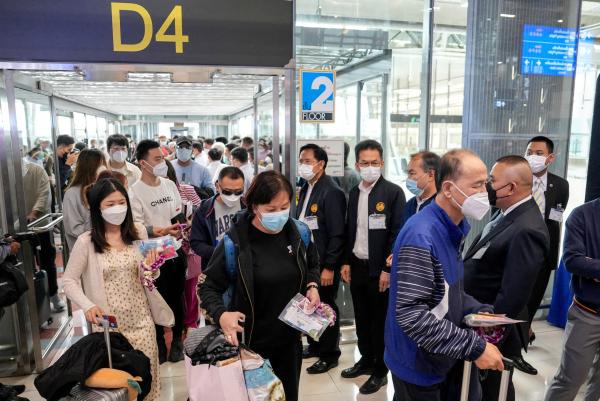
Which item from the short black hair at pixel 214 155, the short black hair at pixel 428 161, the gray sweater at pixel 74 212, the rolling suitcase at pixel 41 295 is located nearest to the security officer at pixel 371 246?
the short black hair at pixel 428 161

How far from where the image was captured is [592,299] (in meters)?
2.31

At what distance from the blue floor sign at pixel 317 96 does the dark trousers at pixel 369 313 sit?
1147 millimetres

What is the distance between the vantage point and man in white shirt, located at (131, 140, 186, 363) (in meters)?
3.27

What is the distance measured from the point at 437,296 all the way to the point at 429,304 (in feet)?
0.13

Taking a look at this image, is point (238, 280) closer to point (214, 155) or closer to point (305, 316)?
point (305, 316)

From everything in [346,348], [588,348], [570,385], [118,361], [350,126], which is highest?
[350,126]

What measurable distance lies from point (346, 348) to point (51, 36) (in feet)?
10.3

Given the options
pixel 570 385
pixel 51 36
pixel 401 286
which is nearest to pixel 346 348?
pixel 570 385

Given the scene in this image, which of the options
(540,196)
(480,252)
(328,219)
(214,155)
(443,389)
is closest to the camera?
(443,389)

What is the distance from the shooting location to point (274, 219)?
1885mm

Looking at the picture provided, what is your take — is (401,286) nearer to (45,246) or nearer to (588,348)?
(588,348)

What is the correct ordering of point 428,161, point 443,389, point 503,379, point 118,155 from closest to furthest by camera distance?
point 503,379
point 443,389
point 428,161
point 118,155

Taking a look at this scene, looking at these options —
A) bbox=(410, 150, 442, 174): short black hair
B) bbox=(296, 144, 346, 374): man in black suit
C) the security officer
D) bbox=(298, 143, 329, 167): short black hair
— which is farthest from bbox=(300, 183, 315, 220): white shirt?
bbox=(410, 150, 442, 174): short black hair

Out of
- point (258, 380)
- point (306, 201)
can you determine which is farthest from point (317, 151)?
point (258, 380)
